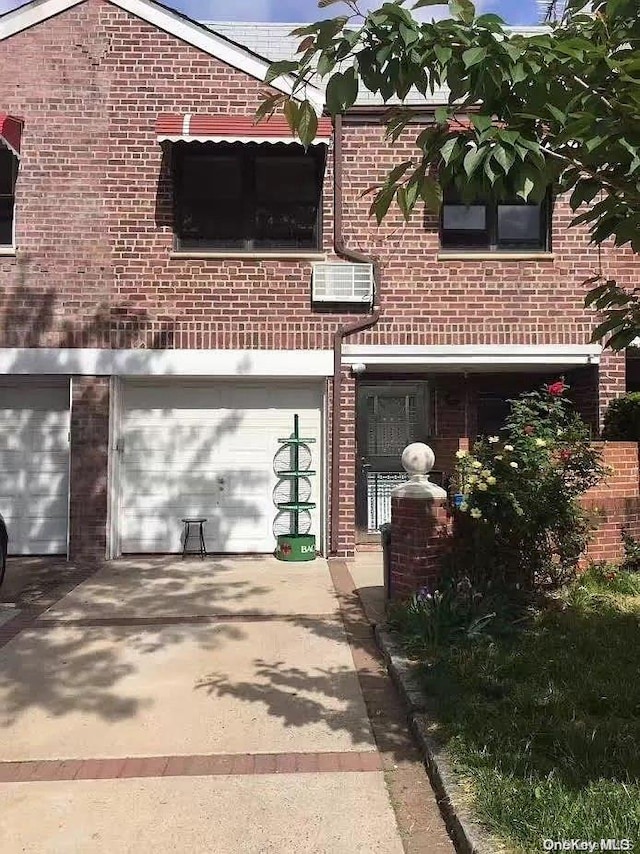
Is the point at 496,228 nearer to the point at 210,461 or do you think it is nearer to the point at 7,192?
the point at 210,461

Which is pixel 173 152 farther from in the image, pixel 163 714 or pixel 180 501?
pixel 163 714

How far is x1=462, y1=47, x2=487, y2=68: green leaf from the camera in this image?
95.1 inches

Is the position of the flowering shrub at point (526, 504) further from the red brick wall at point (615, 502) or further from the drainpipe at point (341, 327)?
the drainpipe at point (341, 327)

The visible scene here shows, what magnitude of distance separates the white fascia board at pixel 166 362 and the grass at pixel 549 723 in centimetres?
472

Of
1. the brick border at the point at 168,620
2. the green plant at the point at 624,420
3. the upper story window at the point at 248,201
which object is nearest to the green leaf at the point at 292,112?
the brick border at the point at 168,620

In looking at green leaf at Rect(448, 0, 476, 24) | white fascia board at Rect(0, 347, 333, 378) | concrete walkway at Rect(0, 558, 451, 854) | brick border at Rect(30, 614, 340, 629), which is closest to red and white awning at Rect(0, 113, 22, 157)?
white fascia board at Rect(0, 347, 333, 378)

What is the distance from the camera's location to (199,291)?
9.34 metres

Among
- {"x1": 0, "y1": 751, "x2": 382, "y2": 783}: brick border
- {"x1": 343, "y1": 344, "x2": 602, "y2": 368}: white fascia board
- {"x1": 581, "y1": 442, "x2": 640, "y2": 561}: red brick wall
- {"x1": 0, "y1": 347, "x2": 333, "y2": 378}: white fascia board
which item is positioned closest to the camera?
{"x1": 0, "y1": 751, "x2": 382, "y2": 783}: brick border

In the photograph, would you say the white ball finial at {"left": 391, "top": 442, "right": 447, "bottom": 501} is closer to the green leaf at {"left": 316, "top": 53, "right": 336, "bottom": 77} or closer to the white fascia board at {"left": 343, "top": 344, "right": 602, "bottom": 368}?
the white fascia board at {"left": 343, "top": 344, "right": 602, "bottom": 368}

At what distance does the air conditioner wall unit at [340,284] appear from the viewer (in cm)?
923


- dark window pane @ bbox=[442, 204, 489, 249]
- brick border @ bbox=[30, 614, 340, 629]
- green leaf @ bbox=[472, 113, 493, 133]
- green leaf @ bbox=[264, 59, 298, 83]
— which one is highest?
dark window pane @ bbox=[442, 204, 489, 249]

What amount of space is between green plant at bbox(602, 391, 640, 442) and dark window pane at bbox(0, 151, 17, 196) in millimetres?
8275

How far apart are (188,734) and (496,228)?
25.7ft

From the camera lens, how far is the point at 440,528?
6.12 metres
